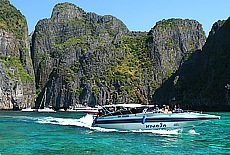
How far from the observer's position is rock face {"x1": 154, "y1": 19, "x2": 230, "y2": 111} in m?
125

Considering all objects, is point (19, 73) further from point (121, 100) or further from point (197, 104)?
point (197, 104)

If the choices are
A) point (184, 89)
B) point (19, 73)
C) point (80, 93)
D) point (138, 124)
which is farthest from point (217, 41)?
point (138, 124)

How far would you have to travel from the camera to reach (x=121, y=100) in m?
173

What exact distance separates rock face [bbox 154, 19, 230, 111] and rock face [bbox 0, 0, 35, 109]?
2769 inches

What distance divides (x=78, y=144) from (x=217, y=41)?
132 meters

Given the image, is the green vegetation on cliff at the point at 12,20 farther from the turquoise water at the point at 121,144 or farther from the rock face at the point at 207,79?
the turquoise water at the point at 121,144

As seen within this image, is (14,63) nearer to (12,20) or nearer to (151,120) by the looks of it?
(12,20)

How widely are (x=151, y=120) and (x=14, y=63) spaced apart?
489 feet

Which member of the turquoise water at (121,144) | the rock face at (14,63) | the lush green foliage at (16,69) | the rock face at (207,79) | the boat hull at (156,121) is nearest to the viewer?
the turquoise water at (121,144)

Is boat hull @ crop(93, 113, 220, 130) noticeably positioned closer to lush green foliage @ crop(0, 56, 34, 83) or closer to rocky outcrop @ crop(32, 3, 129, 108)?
lush green foliage @ crop(0, 56, 34, 83)

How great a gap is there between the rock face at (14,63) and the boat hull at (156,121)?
404ft

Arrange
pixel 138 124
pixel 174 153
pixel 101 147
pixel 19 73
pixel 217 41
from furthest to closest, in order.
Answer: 1. pixel 19 73
2. pixel 217 41
3. pixel 138 124
4. pixel 101 147
5. pixel 174 153

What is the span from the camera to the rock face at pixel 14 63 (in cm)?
15188

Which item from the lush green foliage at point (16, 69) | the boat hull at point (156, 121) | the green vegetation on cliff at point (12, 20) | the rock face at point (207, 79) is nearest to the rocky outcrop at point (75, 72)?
the lush green foliage at point (16, 69)
